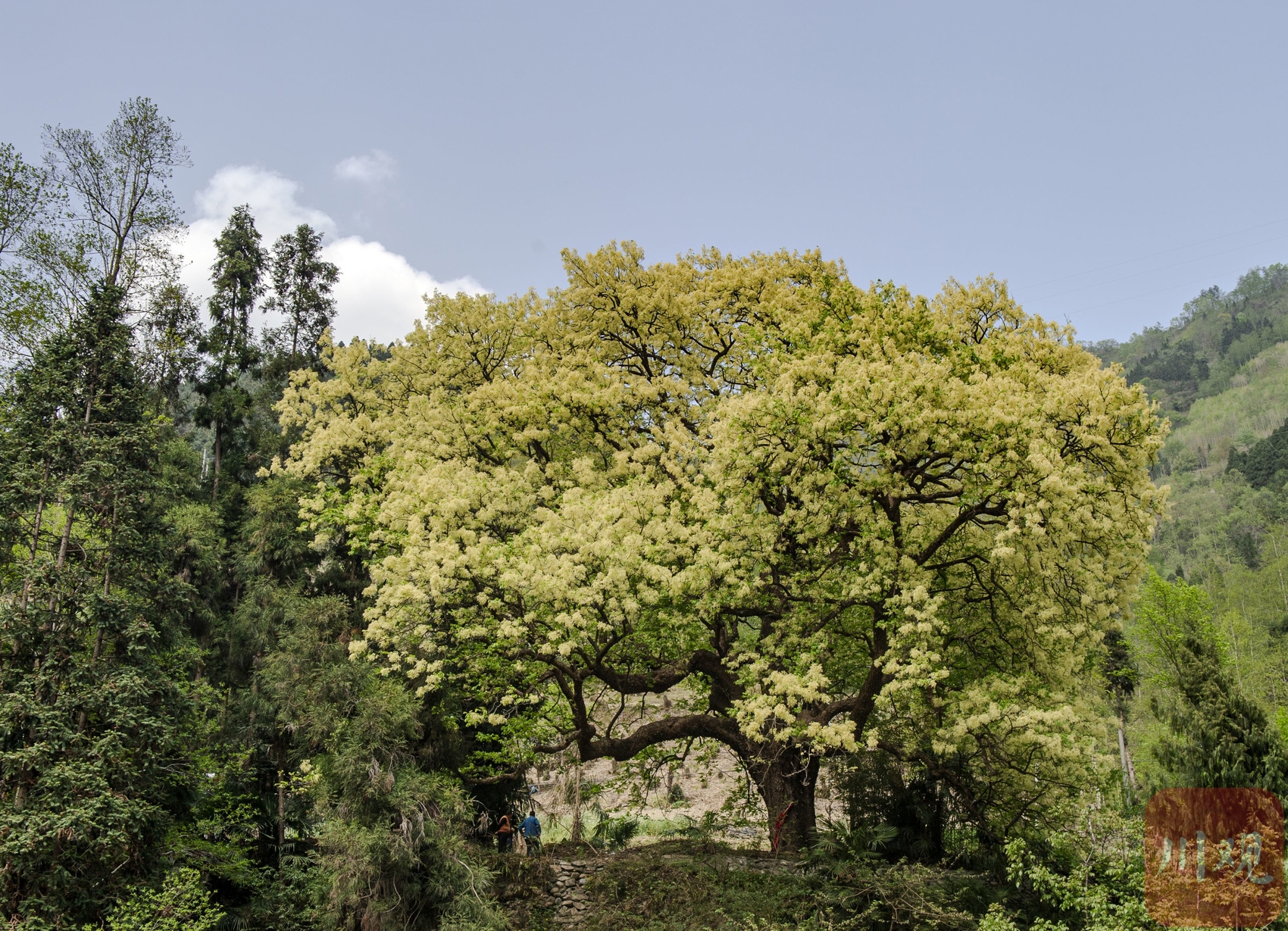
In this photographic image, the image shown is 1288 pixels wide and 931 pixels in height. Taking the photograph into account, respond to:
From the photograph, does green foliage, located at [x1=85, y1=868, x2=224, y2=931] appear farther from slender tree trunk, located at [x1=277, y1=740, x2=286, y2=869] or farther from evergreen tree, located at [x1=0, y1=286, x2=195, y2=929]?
slender tree trunk, located at [x1=277, y1=740, x2=286, y2=869]

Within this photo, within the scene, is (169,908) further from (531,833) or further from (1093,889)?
(1093,889)

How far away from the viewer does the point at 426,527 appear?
1439 centimetres

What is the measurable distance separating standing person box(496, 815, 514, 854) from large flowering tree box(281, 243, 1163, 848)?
171 cm

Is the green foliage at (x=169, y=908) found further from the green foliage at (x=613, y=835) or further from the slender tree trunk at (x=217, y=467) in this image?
the slender tree trunk at (x=217, y=467)

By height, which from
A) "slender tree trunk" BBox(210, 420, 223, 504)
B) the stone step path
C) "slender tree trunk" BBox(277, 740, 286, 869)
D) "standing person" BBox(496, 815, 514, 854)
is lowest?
the stone step path

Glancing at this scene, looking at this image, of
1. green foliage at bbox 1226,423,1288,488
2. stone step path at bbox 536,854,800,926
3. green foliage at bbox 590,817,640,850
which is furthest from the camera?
green foliage at bbox 1226,423,1288,488

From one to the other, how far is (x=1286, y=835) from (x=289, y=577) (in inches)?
795

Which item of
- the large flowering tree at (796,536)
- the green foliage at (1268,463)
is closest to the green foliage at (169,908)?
the large flowering tree at (796,536)

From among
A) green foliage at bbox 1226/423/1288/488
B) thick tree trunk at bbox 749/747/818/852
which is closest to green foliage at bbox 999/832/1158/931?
thick tree trunk at bbox 749/747/818/852

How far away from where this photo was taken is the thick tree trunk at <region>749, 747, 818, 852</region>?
13.6m

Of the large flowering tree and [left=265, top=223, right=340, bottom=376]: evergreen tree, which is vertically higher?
[left=265, top=223, right=340, bottom=376]: evergreen tree

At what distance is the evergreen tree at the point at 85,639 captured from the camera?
39.8 ft

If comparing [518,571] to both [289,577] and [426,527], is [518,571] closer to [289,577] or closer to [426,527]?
[426,527]

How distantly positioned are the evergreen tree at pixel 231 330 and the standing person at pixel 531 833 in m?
16.2
